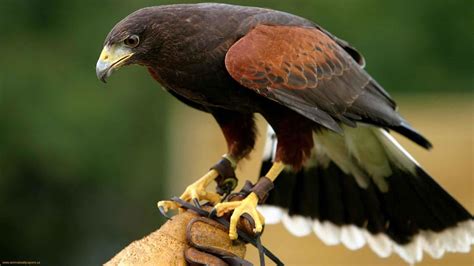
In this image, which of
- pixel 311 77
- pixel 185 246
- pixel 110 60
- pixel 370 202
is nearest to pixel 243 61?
pixel 311 77

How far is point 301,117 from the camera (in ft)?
19.0

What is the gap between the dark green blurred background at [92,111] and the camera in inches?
589

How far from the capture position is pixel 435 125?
30.0ft

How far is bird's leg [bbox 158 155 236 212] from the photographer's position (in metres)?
5.53

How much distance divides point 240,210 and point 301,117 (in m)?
0.78

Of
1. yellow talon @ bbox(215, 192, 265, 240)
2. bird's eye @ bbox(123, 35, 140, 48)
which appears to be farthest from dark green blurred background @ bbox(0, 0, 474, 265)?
yellow talon @ bbox(215, 192, 265, 240)

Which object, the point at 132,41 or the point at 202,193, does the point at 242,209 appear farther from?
the point at 132,41

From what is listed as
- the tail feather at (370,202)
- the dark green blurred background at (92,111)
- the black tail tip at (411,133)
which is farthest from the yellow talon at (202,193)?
the dark green blurred background at (92,111)

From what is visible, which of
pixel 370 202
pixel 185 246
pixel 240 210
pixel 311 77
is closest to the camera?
pixel 185 246

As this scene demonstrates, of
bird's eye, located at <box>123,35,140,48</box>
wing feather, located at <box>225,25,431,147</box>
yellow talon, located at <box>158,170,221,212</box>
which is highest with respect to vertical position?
bird's eye, located at <box>123,35,140,48</box>

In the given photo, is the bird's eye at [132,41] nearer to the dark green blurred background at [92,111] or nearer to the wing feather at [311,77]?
the wing feather at [311,77]

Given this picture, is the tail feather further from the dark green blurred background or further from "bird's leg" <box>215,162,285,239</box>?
the dark green blurred background

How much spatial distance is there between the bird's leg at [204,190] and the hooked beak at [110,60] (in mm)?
705

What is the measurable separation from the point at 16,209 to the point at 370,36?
17.7ft
